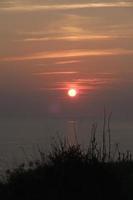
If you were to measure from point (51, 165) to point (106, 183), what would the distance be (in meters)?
1.09

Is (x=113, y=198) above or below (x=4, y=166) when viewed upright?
below

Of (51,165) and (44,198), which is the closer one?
(44,198)

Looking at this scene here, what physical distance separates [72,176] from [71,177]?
0.03 metres

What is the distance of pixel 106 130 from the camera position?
1111cm

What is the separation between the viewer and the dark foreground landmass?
8.84m

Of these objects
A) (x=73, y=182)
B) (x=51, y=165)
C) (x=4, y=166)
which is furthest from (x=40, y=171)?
(x=4, y=166)

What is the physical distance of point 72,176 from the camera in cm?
920

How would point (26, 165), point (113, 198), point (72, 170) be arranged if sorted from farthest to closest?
point (26, 165) < point (72, 170) < point (113, 198)

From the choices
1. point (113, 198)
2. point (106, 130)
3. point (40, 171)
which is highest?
point (106, 130)

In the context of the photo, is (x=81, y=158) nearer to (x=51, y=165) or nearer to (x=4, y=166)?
(x=51, y=165)

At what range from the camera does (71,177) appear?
30.1ft

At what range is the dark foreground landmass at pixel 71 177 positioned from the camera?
8844 millimetres

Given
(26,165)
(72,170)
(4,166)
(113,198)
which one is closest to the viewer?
(113,198)

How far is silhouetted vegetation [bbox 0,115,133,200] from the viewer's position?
885 cm
